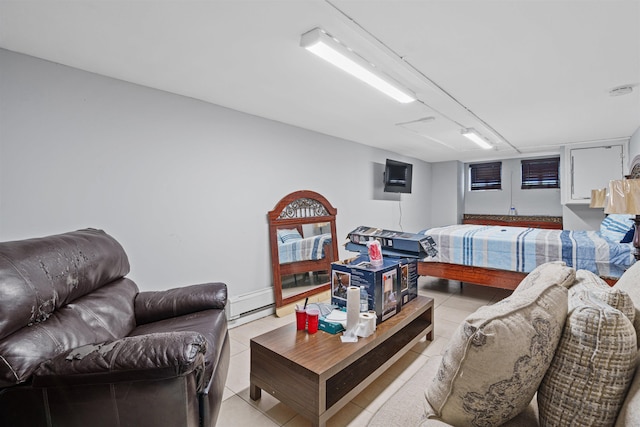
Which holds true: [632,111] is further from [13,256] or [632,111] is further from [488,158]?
[13,256]

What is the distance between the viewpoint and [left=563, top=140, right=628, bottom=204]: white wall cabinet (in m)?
4.86

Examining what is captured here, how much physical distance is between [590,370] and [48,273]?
2.17 metres

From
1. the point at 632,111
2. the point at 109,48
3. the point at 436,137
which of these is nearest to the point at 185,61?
the point at 109,48

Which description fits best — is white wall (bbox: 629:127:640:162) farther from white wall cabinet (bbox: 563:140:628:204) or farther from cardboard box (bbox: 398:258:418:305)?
cardboard box (bbox: 398:258:418:305)

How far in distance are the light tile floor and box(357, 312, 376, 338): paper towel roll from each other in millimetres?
450

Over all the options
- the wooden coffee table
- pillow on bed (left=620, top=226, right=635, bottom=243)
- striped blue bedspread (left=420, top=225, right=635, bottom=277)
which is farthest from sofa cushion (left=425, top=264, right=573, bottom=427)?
pillow on bed (left=620, top=226, right=635, bottom=243)

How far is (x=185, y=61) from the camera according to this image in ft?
7.16

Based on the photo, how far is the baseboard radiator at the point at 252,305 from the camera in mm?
3141

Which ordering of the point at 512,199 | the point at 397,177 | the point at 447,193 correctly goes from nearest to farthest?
the point at 397,177, the point at 512,199, the point at 447,193

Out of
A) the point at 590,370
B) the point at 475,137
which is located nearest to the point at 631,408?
the point at 590,370

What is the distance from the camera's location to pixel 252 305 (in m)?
3.33

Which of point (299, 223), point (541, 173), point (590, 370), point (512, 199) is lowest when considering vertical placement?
point (590, 370)

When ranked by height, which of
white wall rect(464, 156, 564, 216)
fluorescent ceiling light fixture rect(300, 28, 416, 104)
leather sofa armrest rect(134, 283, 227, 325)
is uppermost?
fluorescent ceiling light fixture rect(300, 28, 416, 104)

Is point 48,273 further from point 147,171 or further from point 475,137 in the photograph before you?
point 475,137
